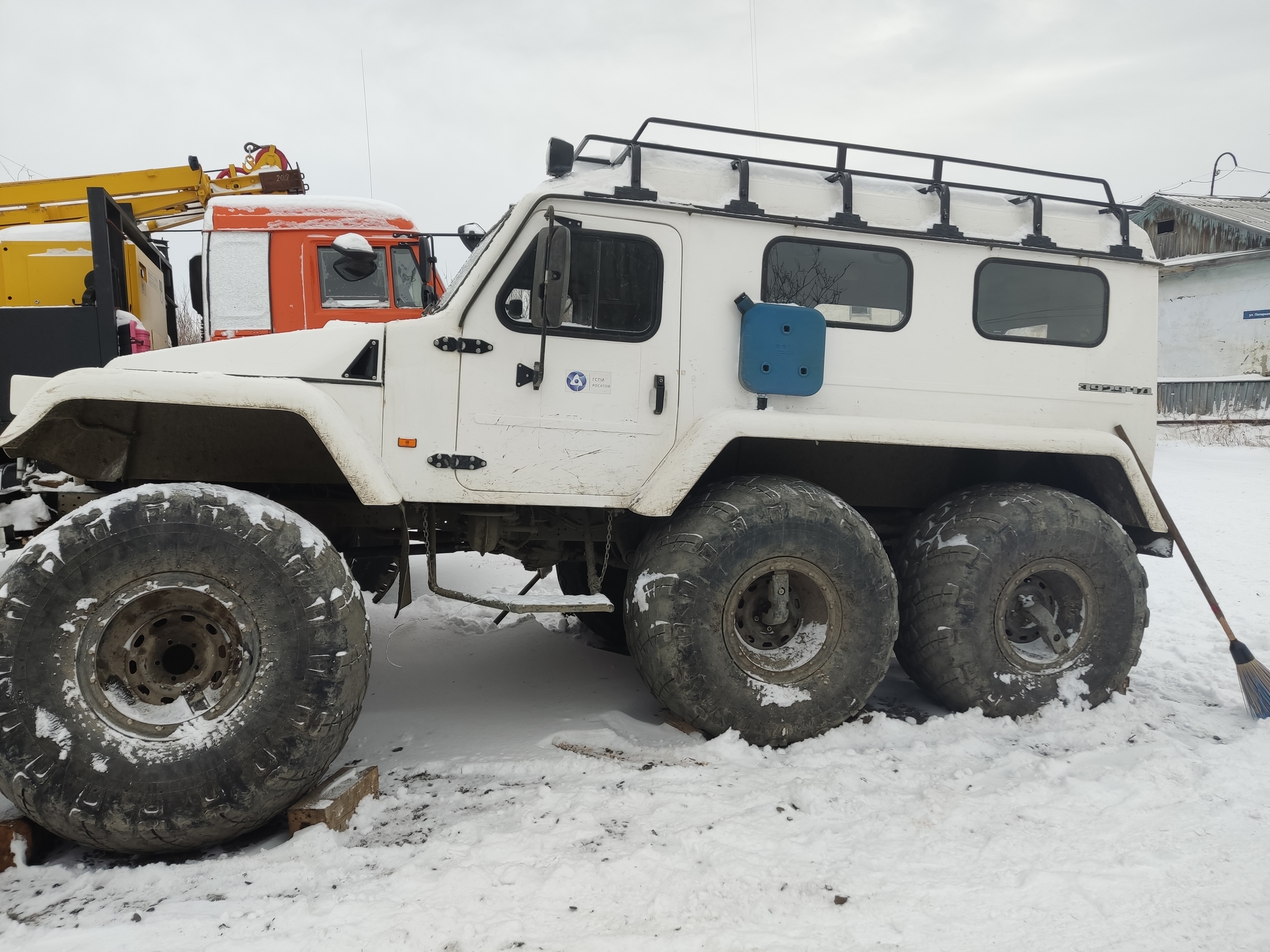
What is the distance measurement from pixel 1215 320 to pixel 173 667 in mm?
23489

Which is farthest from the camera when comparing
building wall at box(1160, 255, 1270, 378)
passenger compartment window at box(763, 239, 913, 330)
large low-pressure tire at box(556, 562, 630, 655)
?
building wall at box(1160, 255, 1270, 378)

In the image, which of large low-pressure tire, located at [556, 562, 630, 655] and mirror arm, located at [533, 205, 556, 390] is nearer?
mirror arm, located at [533, 205, 556, 390]

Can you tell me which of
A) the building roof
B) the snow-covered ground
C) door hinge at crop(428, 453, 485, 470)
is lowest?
the snow-covered ground

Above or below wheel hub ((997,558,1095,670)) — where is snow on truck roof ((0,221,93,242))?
above

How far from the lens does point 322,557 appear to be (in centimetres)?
304

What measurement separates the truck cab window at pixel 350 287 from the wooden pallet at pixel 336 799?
4.36 meters

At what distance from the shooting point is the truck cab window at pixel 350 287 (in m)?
6.48

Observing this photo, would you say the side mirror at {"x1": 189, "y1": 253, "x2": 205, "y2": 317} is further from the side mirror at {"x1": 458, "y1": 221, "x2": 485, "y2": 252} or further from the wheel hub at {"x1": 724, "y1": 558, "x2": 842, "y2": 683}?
the wheel hub at {"x1": 724, "y1": 558, "x2": 842, "y2": 683}

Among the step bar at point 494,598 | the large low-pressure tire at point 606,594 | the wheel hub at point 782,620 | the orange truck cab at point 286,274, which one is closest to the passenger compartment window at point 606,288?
the step bar at point 494,598

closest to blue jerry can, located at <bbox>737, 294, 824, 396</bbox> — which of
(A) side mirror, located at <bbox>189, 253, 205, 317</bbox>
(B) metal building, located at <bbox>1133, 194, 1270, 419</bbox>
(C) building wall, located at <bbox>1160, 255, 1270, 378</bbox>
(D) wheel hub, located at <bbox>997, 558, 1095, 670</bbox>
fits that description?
(D) wheel hub, located at <bbox>997, 558, 1095, 670</bbox>

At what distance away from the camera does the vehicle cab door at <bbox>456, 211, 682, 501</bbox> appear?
136 inches

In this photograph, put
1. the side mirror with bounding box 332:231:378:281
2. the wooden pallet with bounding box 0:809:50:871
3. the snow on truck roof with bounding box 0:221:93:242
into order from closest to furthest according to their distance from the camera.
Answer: the wooden pallet with bounding box 0:809:50:871 < the side mirror with bounding box 332:231:378:281 < the snow on truck roof with bounding box 0:221:93:242

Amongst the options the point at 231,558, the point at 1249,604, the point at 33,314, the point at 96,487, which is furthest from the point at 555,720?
the point at 1249,604

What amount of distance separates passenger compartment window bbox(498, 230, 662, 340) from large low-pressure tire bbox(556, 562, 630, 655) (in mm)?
1886
